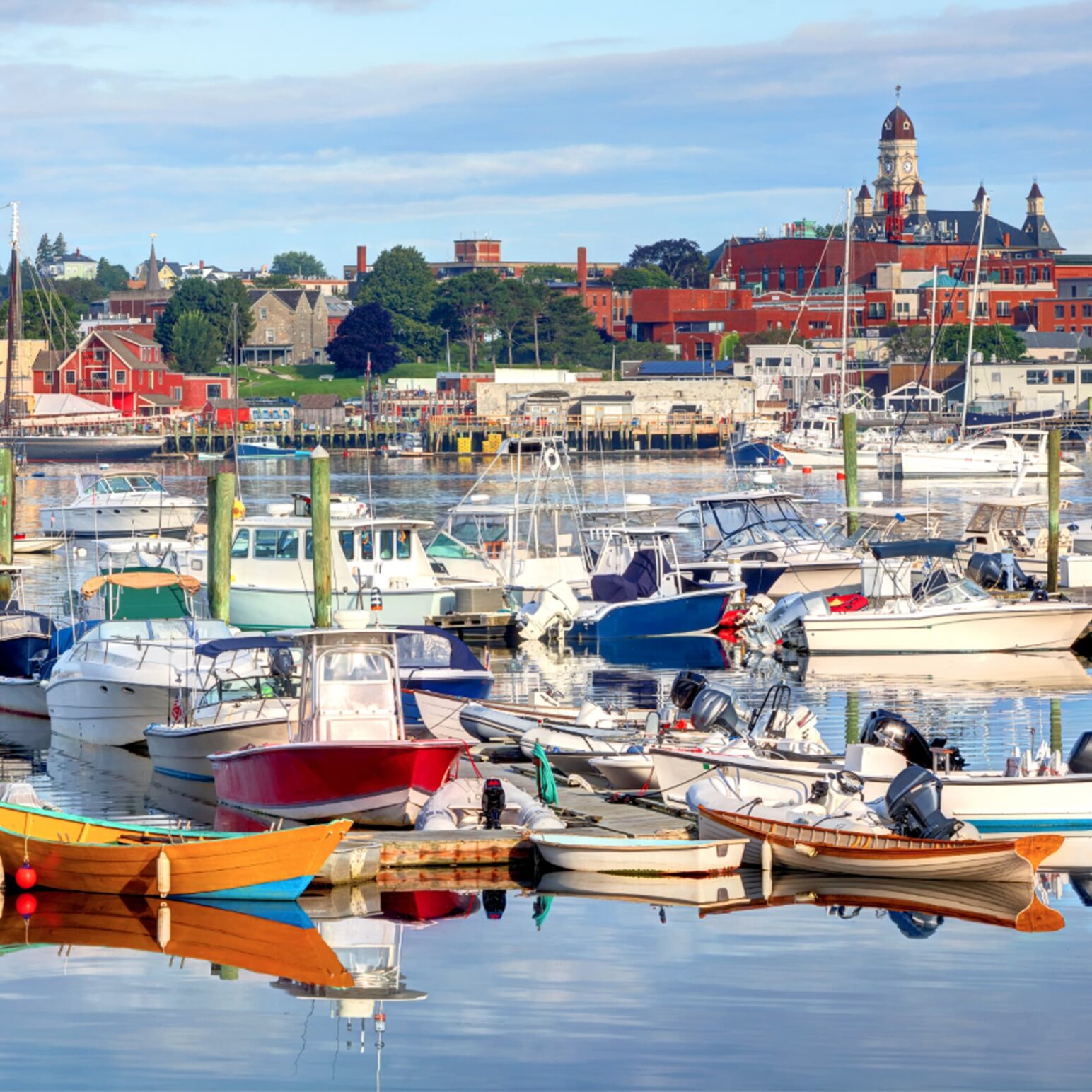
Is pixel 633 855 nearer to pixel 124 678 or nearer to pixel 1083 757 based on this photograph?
pixel 1083 757

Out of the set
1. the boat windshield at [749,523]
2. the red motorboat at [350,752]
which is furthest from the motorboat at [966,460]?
the red motorboat at [350,752]

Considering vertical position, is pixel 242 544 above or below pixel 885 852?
above

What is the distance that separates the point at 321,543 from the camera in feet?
107

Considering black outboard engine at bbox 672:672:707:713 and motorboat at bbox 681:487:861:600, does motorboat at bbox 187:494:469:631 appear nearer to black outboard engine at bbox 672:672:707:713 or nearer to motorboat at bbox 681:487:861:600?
motorboat at bbox 681:487:861:600

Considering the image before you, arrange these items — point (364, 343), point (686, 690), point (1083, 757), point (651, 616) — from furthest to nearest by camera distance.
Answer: point (364, 343) → point (651, 616) → point (686, 690) → point (1083, 757)

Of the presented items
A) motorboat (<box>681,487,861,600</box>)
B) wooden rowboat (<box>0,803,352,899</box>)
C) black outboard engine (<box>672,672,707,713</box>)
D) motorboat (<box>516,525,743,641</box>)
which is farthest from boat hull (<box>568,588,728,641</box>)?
wooden rowboat (<box>0,803,352,899</box>)

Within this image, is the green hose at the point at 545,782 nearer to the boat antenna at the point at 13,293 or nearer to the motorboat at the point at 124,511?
the motorboat at the point at 124,511

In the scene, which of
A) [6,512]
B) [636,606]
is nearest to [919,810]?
[636,606]

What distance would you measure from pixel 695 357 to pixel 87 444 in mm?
63892

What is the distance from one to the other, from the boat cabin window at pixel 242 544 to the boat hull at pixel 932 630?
1111 centimetres

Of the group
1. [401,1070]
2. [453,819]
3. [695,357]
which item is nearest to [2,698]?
[453,819]

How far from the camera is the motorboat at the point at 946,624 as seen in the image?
36.2m

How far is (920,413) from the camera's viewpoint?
469ft

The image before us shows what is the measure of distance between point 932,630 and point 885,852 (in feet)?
56.1
